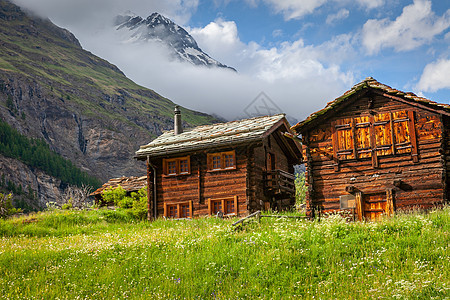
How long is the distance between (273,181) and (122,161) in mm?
140351

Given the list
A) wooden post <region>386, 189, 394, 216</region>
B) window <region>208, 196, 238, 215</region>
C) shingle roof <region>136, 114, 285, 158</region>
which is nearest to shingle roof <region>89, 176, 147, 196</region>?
shingle roof <region>136, 114, 285, 158</region>

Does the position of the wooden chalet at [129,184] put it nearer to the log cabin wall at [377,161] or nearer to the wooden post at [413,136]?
the log cabin wall at [377,161]

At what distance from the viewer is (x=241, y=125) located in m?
31.3

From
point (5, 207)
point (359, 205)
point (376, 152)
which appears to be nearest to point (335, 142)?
point (376, 152)

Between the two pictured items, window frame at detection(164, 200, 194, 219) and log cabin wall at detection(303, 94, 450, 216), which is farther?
window frame at detection(164, 200, 194, 219)

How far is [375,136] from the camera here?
23.1m

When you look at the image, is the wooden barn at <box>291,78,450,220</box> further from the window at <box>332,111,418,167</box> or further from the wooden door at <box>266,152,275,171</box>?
the wooden door at <box>266,152,275,171</box>

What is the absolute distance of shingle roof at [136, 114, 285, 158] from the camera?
28061mm

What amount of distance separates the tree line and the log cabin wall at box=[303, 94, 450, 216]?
335 ft

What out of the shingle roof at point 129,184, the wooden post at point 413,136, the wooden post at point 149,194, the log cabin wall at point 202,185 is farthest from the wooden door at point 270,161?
the shingle roof at point 129,184

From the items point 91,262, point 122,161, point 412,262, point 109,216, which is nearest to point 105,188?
point 109,216

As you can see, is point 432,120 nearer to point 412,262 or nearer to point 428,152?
point 428,152

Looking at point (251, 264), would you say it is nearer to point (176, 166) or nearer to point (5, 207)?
point (176, 166)

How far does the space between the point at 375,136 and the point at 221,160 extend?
10.0 metres
